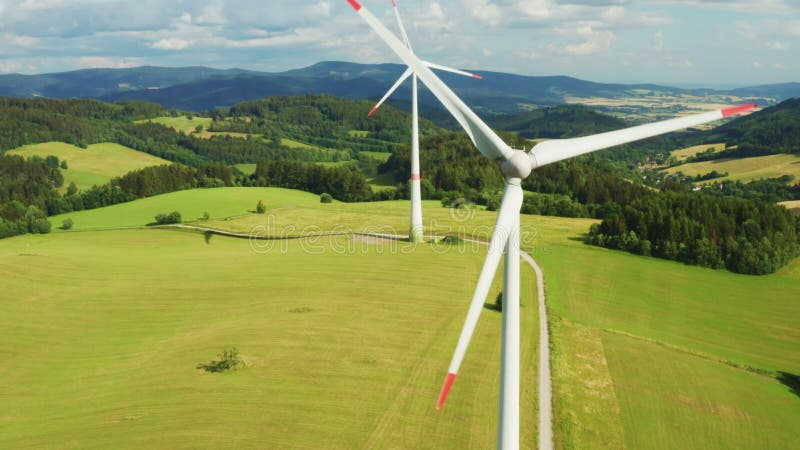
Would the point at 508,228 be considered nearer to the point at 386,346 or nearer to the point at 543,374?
the point at 543,374

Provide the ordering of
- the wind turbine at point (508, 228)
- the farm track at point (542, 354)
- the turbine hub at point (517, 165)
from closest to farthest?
1. the wind turbine at point (508, 228)
2. the turbine hub at point (517, 165)
3. the farm track at point (542, 354)

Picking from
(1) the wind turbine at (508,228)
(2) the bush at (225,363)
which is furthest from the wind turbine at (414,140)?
(1) the wind turbine at (508,228)

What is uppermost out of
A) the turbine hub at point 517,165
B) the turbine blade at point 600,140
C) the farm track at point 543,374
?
the turbine blade at point 600,140

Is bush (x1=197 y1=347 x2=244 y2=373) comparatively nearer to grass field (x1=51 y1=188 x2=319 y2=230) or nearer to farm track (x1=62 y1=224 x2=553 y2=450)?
farm track (x1=62 y1=224 x2=553 y2=450)

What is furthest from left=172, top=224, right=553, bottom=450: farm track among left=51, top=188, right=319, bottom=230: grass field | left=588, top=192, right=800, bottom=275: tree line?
left=51, top=188, right=319, bottom=230: grass field

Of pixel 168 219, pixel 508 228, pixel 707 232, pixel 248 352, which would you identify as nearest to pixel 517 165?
pixel 508 228

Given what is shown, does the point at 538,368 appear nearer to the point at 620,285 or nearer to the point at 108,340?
the point at 620,285

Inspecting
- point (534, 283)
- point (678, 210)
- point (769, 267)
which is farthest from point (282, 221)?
point (769, 267)

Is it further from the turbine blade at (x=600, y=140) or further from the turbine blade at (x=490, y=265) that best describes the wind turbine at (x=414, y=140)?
the turbine blade at (x=490, y=265)
